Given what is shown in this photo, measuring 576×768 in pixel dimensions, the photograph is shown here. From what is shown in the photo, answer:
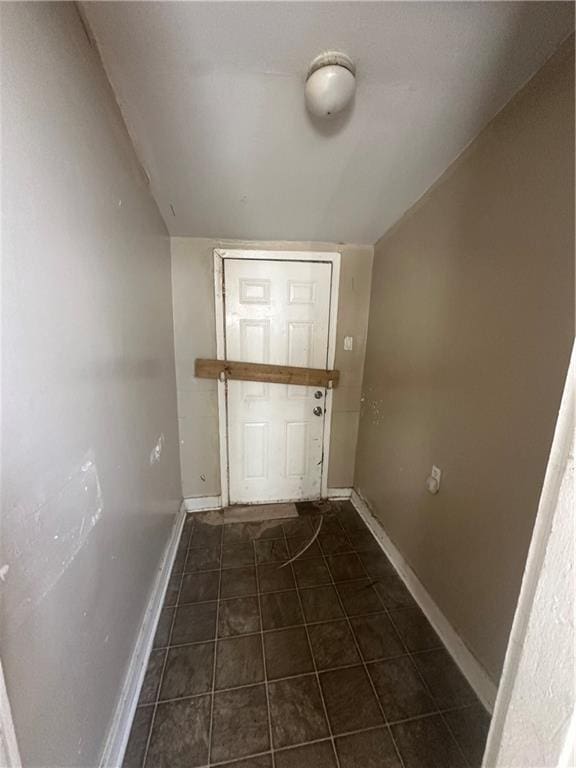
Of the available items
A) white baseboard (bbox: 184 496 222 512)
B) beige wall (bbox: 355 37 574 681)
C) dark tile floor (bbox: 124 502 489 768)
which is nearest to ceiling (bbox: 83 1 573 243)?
beige wall (bbox: 355 37 574 681)

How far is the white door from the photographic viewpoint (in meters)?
2.09

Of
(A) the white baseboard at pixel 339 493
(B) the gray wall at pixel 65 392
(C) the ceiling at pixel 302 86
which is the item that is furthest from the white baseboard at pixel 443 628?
(C) the ceiling at pixel 302 86

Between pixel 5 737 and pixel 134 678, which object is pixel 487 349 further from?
pixel 134 678

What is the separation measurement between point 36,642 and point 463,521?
57.1 inches

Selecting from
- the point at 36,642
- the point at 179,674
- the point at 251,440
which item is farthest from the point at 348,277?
the point at 179,674

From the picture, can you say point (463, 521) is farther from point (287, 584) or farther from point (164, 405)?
point (164, 405)

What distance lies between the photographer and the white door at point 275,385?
2.09 meters

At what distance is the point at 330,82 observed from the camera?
92 cm

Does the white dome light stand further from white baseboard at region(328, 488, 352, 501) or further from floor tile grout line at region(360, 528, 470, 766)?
white baseboard at region(328, 488, 352, 501)

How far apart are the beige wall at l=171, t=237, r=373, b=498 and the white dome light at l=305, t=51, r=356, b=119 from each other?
1.09 metres

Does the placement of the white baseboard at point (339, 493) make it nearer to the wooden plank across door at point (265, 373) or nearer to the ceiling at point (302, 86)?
the wooden plank across door at point (265, 373)

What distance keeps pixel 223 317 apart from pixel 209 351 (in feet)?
0.90

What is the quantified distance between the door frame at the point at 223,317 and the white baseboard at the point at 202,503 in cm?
6

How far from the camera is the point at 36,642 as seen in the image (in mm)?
605
